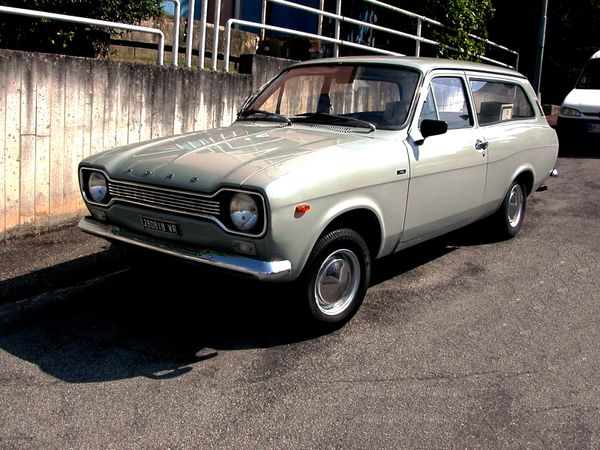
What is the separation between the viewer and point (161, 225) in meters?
4.36

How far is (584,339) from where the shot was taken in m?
4.62

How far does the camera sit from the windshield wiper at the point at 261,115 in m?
5.58

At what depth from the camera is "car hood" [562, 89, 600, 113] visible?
1307 centimetres

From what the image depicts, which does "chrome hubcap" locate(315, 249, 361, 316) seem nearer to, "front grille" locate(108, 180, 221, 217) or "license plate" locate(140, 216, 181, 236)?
"front grille" locate(108, 180, 221, 217)

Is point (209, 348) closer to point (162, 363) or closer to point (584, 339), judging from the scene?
point (162, 363)

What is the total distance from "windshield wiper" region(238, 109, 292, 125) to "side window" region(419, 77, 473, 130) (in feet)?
3.59

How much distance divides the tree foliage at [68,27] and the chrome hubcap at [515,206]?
4.60 meters

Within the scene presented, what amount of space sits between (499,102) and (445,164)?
156 centimetres

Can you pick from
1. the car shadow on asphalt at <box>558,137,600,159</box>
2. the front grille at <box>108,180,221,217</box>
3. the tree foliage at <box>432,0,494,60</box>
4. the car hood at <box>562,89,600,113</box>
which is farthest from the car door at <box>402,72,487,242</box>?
the car hood at <box>562,89,600,113</box>

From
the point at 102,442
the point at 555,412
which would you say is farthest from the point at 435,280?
the point at 102,442

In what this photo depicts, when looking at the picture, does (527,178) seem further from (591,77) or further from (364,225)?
(591,77)

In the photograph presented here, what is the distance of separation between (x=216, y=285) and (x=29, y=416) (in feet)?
7.07

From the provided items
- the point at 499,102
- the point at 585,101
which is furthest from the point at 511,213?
the point at 585,101

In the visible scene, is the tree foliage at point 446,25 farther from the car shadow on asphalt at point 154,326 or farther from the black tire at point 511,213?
the car shadow on asphalt at point 154,326
